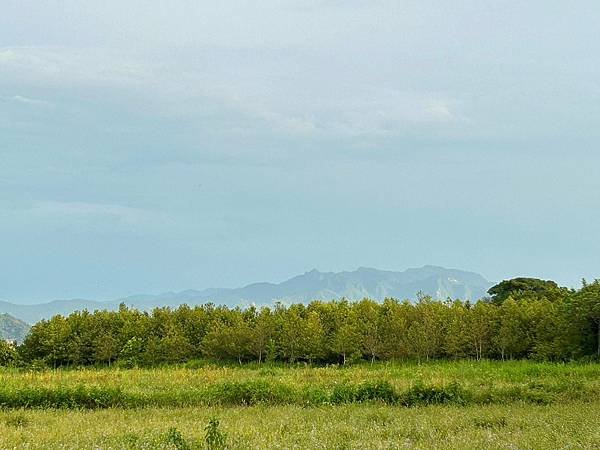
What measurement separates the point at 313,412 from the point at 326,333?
18254mm

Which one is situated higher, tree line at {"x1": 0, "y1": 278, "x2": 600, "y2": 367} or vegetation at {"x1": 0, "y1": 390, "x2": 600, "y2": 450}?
tree line at {"x1": 0, "y1": 278, "x2": 600, "y2": 367}

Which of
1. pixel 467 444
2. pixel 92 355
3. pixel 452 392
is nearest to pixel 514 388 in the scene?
pixel 452 392

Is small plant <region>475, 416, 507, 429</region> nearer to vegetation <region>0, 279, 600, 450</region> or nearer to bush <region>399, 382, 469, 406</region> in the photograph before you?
vegetation <region>0, 279, 600, 450</region>

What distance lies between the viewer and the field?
10602 millimetres

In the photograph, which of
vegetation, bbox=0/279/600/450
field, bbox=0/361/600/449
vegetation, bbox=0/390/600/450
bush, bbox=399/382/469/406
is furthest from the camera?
bush, bbox=399/382/469/406

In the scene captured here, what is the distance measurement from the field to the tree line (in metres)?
4.29

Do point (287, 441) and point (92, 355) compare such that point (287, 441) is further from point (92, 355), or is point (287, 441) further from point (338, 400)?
point (92, 355)

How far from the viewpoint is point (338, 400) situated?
17750mm

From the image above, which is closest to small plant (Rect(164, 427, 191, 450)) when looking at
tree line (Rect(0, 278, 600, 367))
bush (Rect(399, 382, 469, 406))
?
bush (Rect(399, 382, 469, 406))

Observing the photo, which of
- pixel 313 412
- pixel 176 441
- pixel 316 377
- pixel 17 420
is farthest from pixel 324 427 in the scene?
pixel 316 377

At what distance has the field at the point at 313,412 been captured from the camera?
34.8 ft

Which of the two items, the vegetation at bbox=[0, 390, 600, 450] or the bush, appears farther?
the bush

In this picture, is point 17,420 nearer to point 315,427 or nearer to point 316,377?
point 315,427

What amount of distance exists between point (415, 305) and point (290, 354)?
265 inches
